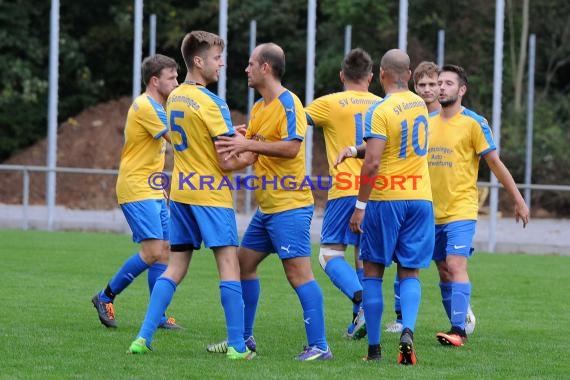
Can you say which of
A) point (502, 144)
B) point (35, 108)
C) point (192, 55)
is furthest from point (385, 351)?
Answer: point (35, 108)

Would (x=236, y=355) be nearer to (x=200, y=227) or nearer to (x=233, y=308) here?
(x=233, y=308)

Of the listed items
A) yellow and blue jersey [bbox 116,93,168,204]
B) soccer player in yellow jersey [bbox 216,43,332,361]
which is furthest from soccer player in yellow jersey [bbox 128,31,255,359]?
yellow and blue jersey [bbox 116,93,168,204]

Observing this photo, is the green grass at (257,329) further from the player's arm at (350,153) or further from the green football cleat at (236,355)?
the player's arm at (350,153)

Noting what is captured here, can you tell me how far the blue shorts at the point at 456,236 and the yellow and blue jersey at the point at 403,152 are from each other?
4.17ft

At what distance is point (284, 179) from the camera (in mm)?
8305

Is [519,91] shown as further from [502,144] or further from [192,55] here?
[192,55]

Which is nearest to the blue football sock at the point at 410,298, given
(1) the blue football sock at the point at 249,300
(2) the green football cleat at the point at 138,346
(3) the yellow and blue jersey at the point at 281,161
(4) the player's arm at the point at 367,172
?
(4) the player's arm at the point at 367,172

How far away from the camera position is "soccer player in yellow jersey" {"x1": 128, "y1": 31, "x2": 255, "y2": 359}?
812cm

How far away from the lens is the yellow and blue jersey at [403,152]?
8.33 m

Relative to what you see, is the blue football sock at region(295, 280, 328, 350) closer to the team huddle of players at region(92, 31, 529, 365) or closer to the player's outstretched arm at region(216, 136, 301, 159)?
the team huddle of players at region(92, 31, 529, 365)

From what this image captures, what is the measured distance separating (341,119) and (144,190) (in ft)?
5.73

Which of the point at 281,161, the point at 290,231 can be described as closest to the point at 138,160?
the point at 281,161

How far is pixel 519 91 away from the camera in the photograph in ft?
109

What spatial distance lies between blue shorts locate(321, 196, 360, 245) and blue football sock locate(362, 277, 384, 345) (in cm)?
167
